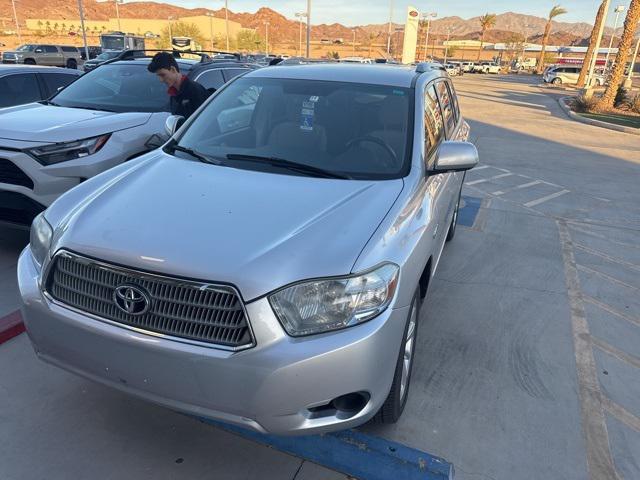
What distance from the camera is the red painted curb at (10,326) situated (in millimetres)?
3316

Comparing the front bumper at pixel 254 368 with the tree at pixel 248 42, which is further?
the tree at pixel 248 42

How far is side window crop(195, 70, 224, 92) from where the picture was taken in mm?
6123

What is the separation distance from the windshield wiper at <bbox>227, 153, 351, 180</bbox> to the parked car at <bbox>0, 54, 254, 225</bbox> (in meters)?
1.95

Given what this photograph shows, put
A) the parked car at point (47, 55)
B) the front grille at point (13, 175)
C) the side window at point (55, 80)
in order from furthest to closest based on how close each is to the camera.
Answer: the parked car at point (47, 55) < the side window at point (55, 80) < the front grille at point (13, 175)

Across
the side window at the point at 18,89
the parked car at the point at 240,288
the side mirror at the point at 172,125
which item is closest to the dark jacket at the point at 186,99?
the side mirror at the point at 172,125

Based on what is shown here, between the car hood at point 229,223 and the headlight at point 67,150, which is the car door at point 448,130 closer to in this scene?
the car hood at point 229,223

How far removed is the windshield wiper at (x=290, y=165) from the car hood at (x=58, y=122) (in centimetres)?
204

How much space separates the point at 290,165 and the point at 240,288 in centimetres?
125

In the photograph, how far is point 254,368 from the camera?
1923 mm

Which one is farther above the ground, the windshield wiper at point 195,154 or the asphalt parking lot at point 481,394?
the windshield wiper at point 195,154

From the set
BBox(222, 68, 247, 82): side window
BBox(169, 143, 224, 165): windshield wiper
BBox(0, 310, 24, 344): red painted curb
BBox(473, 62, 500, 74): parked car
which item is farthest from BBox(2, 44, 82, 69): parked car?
BBox(473, 62, 500, 74): parked car

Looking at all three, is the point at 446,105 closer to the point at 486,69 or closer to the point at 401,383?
the point at 401,383

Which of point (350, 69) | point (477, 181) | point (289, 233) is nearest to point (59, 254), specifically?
point (289, 233)

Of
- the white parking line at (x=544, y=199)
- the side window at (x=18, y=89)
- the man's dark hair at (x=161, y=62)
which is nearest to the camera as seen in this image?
the man's dark hair at (x=161, y=62)
